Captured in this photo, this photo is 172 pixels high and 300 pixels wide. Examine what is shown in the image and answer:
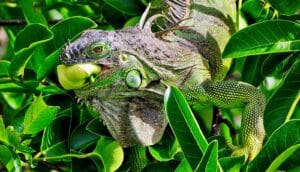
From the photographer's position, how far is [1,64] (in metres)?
2.74

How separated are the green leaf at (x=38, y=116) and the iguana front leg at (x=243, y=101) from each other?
1.80ft

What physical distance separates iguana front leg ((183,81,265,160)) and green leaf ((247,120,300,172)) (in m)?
0.33

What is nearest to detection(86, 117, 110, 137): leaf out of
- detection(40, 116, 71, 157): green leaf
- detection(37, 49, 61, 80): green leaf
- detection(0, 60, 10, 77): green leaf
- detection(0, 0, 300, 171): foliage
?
detection(0, 0, 300, 171): foliage

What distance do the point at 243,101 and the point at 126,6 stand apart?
0.65m

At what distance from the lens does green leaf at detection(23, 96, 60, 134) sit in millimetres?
2566

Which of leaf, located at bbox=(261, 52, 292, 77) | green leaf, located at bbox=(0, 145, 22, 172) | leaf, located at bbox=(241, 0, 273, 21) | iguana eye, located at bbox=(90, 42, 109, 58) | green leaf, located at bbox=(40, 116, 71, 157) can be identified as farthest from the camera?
leaf, located at bbox=(241, 0, 273, 21)

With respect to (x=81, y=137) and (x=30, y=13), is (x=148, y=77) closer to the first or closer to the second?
(x=81, y=137)

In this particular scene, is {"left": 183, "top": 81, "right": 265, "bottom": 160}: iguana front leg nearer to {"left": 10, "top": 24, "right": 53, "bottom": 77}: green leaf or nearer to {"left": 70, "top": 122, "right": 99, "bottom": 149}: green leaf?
{"left": 70, "top": 122, "right": 99, "bottom": 149}: green leaf

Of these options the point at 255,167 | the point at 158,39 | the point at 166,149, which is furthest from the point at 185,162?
the point at 158,39

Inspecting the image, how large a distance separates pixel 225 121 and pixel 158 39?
549mm

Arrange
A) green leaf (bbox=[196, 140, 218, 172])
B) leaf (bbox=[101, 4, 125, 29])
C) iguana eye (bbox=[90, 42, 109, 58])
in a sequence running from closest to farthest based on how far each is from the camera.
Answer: green leaf (bbox=[196, 140, 218, 172]) < iguana eye (bbox=[90, 42, 109, 58]) < leaf (bbox=[101, 4, 125, 29])

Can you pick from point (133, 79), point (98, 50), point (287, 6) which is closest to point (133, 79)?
point (133, 79)

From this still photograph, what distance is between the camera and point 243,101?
2.84 m

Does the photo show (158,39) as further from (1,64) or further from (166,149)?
(1,64)
